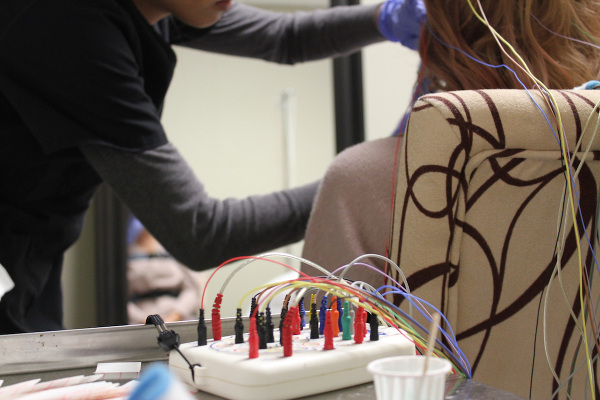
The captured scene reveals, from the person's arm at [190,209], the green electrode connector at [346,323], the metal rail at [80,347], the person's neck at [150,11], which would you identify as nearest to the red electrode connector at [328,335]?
the green electrode connector at [346,323]

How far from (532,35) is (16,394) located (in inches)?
25.6

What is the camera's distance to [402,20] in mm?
1023

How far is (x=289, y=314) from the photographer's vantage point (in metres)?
0.37

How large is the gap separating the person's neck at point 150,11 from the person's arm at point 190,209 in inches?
11.8

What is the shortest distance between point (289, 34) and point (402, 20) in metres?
0.35

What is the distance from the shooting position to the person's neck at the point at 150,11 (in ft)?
3.28

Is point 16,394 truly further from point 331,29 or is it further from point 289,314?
point 331,29

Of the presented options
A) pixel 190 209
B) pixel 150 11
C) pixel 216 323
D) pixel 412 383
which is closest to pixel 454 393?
pixel 412 383

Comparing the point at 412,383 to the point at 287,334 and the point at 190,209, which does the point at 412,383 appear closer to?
the point at 287,334

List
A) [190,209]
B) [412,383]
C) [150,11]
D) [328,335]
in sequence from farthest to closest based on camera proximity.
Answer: [150,11], [190,209], [328,335], [412,383]

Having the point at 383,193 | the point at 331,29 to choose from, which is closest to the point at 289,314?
the point at 383,193

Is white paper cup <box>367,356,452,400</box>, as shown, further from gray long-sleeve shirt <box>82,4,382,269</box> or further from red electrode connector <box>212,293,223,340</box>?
gray long-sleeve shirt <box>82,4,382,269</box>

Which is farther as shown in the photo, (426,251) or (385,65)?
(385,65)

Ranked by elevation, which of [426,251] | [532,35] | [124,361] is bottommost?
[124,361]
